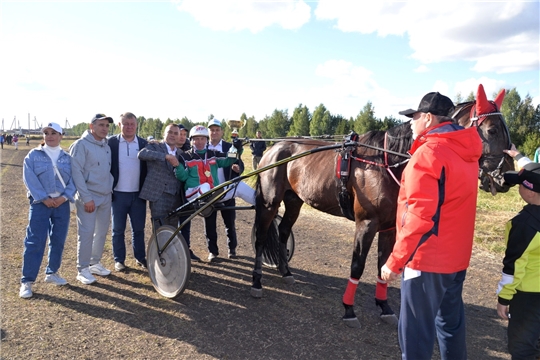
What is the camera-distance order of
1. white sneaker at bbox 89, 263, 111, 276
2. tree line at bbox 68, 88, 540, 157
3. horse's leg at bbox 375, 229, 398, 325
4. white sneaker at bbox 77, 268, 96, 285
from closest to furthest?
horse's leg at bbox 375, 229, 398, 325 < white sneaker at bbox 77, 268, 96, 285 < white sneaker at bbox 89, 263, 111, 276 < tree line at bbox 68, 88, 540, 157

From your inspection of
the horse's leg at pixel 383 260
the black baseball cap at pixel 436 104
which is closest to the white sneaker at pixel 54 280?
the horse's leg at pixel 383 260

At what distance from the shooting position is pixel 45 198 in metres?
4.37

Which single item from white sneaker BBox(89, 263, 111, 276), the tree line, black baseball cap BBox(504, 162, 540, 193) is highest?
the tree line

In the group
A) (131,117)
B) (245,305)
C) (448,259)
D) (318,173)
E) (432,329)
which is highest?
(131,117)

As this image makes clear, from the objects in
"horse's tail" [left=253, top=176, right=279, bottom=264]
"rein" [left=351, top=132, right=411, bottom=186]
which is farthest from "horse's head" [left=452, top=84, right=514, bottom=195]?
"horse's tail" [left=253, top=176, right=279, bottom=264]

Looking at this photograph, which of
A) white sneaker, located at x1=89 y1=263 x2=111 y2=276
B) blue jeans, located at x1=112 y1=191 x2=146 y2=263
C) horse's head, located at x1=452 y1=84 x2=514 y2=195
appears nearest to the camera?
horse's head, located at x1=452 y1=84 x2=514 y2=195

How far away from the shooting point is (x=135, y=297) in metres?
4.54

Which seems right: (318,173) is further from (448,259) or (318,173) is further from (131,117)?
(131,117)

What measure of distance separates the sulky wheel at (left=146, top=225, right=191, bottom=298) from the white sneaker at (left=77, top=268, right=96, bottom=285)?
2.73 ft

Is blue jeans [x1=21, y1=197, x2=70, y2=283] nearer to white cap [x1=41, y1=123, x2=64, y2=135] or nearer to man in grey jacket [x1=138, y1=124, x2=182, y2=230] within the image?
white cap [x1=41, y1=123, x2=64, y2=135]

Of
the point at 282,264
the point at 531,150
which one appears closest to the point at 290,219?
the point at 282,264

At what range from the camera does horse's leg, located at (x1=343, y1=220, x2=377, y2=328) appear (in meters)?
3.81

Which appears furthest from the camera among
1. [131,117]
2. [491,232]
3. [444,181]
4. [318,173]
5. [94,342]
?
[491,232]

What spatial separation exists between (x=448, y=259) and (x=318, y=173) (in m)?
2.32
